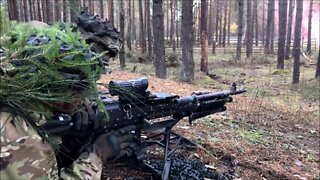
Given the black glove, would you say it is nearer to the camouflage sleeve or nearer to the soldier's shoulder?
the camouflage sleeve

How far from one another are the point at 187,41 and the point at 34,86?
40.1ft

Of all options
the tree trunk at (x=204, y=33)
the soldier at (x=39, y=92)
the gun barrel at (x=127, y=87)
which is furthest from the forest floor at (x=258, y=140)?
the tree trunk at (x=204, y=33)

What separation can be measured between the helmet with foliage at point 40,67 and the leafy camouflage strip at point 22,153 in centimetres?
11

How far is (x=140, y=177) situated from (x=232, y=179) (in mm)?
935

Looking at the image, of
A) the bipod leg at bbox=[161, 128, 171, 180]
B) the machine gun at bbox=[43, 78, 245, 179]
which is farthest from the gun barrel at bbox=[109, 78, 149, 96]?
the bipod leg at bbox=[161, 128, 171, 180]

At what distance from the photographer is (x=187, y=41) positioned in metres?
14.0

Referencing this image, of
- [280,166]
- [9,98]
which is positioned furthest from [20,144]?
[280,166]

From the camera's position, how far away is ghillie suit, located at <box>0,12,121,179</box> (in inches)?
73.2

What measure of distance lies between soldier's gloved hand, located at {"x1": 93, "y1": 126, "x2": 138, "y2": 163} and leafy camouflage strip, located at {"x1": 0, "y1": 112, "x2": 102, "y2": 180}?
467 mm

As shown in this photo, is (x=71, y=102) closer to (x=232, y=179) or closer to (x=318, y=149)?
(x=232, y=179)

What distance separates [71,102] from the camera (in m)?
2.20

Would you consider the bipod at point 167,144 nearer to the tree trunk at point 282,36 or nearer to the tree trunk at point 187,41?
the tree trunk at point 187,41

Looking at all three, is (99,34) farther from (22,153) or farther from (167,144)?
(22,153)

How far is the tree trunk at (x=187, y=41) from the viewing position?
525 inches
